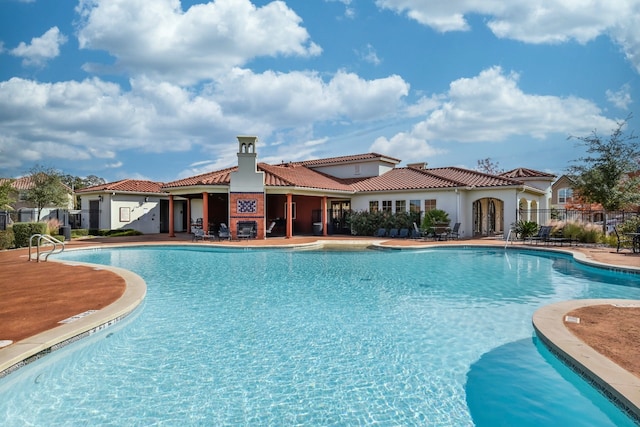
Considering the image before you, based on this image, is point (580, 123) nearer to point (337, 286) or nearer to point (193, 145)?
point (337, 286)

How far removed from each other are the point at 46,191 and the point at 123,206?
6114 mm

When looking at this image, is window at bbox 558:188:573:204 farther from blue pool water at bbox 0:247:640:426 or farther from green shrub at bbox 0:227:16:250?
green shrub at bbox 0:227:16:250

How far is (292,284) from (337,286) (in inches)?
47.4

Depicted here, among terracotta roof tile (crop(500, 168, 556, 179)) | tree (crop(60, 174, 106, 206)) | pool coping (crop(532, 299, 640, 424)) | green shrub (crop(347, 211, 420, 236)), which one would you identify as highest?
tree (crop(60, 174, 106, 206))

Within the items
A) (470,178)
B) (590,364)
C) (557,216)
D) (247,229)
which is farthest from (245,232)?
(557,216)

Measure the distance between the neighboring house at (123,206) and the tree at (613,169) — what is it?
26.5 meters

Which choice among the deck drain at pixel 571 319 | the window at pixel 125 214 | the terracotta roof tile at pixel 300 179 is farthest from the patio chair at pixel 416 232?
the window at pixel 125 214

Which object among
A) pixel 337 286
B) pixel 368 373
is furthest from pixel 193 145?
pixel 368 373

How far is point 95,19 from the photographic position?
13969 mm

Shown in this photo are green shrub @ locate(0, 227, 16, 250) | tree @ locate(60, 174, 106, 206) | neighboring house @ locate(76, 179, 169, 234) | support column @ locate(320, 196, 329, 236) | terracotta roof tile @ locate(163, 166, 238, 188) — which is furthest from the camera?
tree @ locate(60, 174, 106, 206)

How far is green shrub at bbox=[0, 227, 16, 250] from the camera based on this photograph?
60.6 ft

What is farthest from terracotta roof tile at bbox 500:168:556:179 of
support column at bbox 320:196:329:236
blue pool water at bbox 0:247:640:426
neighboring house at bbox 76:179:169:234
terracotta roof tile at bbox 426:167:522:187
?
neighboring house at bbox 76:179:169:234

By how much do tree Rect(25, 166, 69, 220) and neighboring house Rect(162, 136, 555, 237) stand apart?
8.34 m

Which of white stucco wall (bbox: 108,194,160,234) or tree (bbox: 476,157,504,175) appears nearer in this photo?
white stucco wall (bbox: 108,194,160,234)
